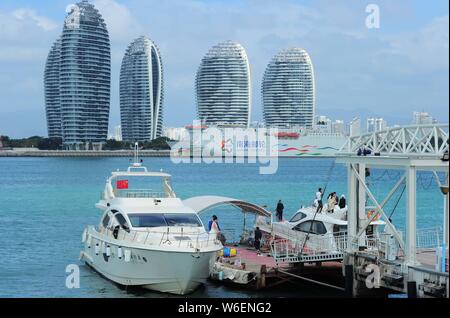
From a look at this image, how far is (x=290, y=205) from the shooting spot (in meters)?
51.1

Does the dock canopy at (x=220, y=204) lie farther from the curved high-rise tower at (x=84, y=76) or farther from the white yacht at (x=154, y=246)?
the curved high-rise tower at (x=84, y=76)

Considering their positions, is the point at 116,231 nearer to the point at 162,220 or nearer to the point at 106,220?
the point at 162,220

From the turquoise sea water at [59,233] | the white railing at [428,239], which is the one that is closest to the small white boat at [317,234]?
the turquoise sea water at [59,233]

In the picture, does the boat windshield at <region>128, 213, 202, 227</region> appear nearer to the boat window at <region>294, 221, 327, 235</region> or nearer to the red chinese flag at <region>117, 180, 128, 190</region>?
the boat window at <region>294, 221, 327, 235</region>

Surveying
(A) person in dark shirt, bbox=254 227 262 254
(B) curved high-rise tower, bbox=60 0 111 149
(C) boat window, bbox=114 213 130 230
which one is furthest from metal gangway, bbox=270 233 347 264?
(B) curved high-rise tower, bbox=60 0 111 149

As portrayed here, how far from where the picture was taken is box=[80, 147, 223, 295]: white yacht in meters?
A: 17.8

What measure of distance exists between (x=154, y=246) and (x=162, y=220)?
1537 millimetres

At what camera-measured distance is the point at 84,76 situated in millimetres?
188250

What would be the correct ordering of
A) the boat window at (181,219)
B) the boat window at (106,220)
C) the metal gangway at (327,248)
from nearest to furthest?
the metal gangway at (327,248) < the boat window at (181,219) < the boat window at (106,220)

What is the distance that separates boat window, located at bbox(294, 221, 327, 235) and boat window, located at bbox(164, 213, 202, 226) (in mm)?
3137

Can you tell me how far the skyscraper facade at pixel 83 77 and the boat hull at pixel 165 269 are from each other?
174 m

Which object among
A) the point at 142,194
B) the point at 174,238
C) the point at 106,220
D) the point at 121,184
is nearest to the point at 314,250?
the point at 174,238

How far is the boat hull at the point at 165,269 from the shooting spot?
17.7 metres

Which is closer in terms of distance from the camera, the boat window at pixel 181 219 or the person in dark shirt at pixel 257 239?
the boat window at pixel 181 219
